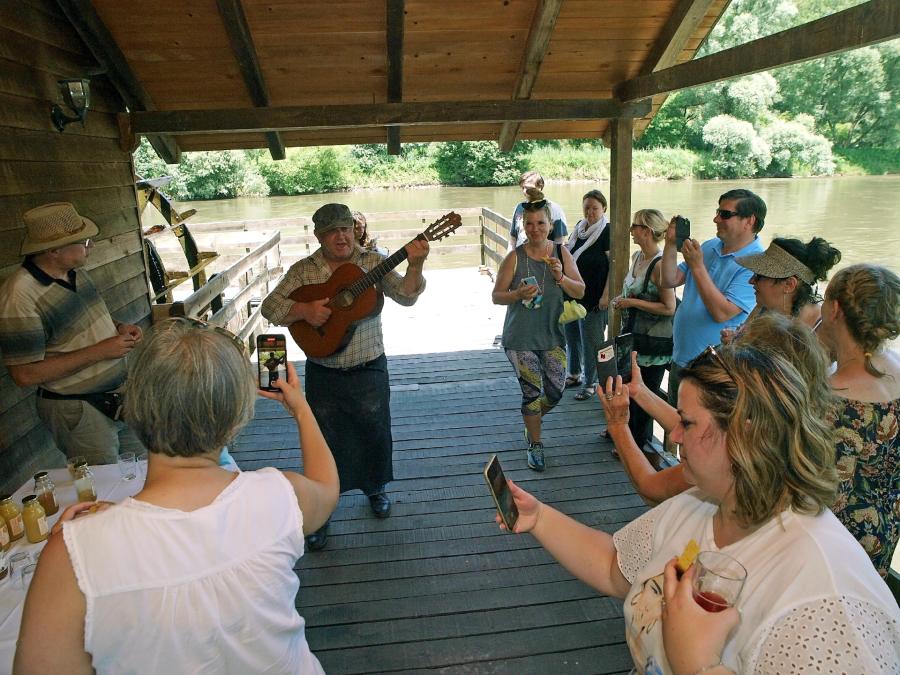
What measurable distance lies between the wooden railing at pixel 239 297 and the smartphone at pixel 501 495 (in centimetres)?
299

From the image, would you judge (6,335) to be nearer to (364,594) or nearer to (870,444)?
(364,594)

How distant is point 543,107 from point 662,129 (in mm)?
28910

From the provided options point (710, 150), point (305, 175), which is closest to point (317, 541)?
point (305, 175)

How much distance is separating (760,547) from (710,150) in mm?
31012

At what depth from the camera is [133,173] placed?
4.41m

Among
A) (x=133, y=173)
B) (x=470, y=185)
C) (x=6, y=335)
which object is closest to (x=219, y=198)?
(x=470, y=185)

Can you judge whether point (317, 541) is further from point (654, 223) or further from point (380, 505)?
point (654, 223)

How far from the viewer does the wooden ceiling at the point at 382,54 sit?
3.54 meters

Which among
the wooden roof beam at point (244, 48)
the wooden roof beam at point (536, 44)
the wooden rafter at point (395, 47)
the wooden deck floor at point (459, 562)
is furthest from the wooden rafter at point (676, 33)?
the wooden roof beam at point (244, 48)

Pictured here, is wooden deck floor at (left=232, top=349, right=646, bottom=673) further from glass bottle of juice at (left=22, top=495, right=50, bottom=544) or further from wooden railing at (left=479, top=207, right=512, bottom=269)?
wooden railing at (left=479, top=207, right=512, bottom=269)

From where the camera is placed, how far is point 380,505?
3246 millimetres

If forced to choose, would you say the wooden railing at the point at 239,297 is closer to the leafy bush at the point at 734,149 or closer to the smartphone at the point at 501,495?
the smartphone at the point at 501,495

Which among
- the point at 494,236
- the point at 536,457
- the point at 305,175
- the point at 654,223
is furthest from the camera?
the point at 305,175

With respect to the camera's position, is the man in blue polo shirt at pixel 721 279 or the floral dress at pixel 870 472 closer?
the floral dress at pixel 870 472
